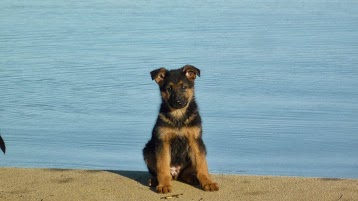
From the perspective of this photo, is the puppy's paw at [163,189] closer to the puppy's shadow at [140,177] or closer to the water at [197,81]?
the puppy's shadow at [140,177]

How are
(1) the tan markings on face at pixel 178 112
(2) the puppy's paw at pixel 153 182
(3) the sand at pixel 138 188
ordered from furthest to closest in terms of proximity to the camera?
(2) the puppy's paw at pixel 153 182 < (1) the tan markings on face at pixel 178 112 < (3) the sand at pixel 138 188

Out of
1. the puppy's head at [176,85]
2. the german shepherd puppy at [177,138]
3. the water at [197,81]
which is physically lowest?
the water at [197,81]

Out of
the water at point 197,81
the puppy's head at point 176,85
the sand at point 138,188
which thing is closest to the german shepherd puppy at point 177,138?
the puppy's head at point 176,85

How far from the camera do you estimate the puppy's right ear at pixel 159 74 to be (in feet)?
26.9

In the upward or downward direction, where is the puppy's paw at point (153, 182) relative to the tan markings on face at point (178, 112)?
downward

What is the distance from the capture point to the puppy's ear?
27.0 ft

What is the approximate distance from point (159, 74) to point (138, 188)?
90 cm

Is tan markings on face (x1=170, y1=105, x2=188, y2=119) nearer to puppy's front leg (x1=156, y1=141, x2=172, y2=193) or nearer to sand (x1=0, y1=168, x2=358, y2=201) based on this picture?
puppy's front leg (x1=156, y1=141, x2=172, y2=193)

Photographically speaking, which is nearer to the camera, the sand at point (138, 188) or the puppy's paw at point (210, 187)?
the sand at point (138, 188)

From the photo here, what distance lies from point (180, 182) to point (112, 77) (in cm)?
546

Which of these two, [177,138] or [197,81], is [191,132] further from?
→ [197,81]

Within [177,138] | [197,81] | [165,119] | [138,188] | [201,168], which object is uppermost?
[165,119]

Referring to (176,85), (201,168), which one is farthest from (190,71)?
(201,168)

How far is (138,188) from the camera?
8.14 metres
